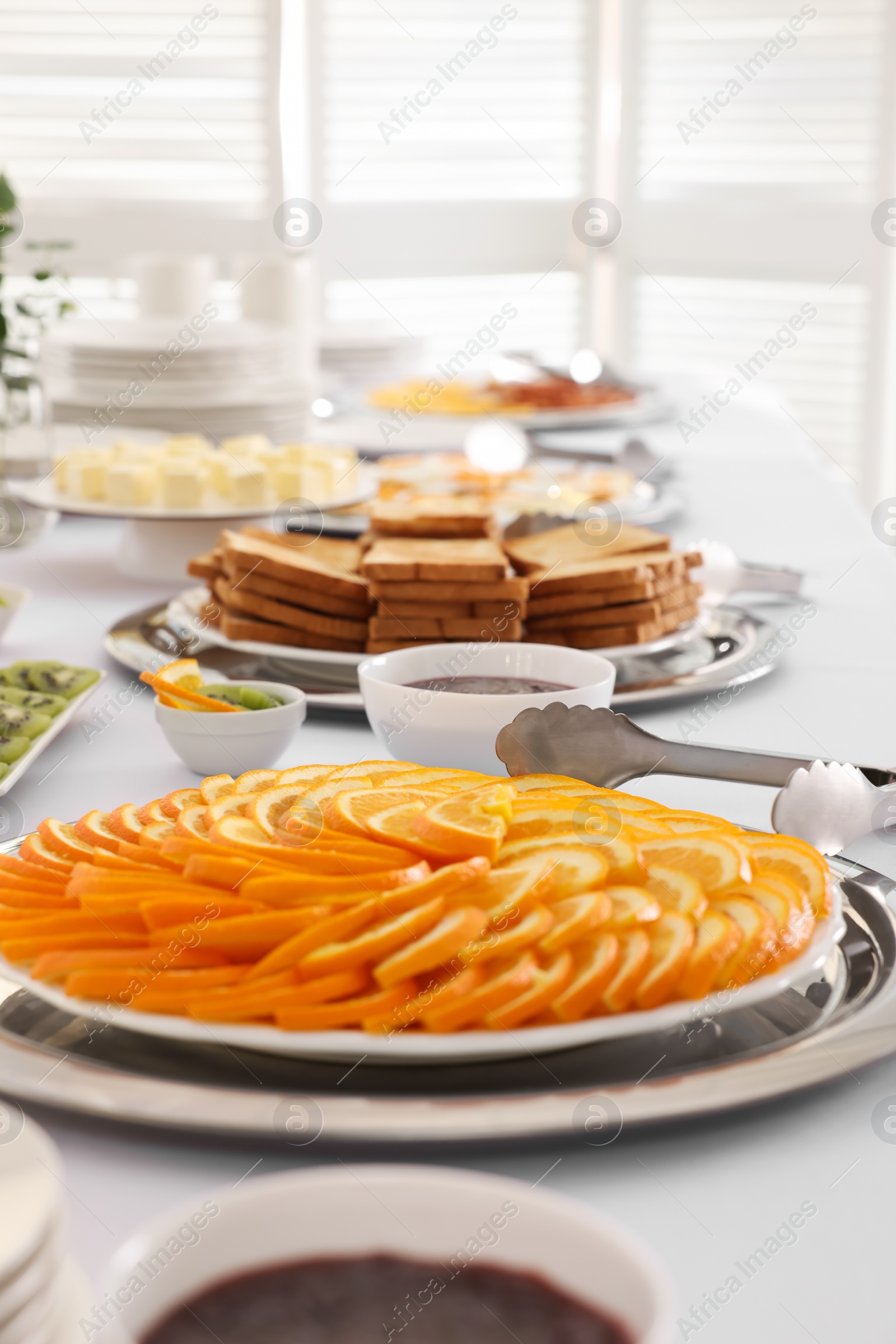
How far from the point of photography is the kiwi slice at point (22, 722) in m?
1.33

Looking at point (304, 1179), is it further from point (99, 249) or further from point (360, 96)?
point (360, 96)

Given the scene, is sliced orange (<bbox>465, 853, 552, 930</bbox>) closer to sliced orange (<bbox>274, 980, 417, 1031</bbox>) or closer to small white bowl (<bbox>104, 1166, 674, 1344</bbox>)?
sliced orange (<bbox>274, 980, 417, 1031</bbox>)

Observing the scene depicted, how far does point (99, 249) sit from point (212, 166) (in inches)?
20.3

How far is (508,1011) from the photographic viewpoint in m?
0.76

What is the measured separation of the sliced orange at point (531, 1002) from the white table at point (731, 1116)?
7cm

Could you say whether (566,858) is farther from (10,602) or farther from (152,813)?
(10,602)

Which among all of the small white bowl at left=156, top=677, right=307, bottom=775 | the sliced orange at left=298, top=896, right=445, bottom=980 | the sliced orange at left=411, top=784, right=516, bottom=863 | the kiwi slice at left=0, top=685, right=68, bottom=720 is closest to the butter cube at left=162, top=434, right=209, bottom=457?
the kiwi slice at left=0, top=685, right=68, bottom=720

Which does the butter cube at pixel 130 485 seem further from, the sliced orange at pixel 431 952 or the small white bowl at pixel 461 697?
the sliced orange at pixel 431 952

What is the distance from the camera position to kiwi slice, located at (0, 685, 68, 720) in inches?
55.1

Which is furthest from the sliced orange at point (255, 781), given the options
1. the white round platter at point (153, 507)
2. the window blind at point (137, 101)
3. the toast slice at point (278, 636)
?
the window blind at point (137, 101)

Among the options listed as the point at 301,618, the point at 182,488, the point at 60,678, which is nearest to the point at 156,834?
the point at 60,678

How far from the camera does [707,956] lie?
0.78 metres

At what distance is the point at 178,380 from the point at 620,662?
1.35 m

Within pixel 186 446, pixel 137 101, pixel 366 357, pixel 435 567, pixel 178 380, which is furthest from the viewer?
pixel 137 101
